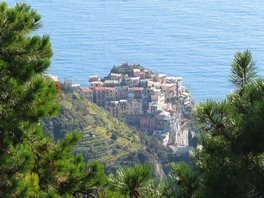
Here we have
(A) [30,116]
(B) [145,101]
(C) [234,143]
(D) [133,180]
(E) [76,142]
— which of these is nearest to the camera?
(C) [234,143]

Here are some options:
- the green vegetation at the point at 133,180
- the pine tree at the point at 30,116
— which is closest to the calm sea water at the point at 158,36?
the pine tree at the point at 30,116

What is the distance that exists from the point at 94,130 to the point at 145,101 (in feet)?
21.1

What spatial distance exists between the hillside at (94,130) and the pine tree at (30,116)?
23164mm

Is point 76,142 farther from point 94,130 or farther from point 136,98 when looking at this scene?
point 136,98

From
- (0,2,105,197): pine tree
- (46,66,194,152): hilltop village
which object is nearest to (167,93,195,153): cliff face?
(46,66,194,152): hilltop village

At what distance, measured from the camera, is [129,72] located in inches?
1447

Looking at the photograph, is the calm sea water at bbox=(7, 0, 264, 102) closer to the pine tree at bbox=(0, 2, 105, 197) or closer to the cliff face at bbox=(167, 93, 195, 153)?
the cliff face at bbox=(167, 93, 195, 153)

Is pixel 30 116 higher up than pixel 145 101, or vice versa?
pixel 145 101

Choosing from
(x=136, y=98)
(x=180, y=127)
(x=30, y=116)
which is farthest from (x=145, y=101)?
(x=30, y=116)

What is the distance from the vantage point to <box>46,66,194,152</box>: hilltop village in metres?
33.1

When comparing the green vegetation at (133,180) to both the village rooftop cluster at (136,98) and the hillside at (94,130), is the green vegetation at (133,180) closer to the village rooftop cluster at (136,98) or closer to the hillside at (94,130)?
the hillside at (94,130)

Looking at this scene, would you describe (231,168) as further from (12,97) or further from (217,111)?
(12,97)

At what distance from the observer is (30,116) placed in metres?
2.27

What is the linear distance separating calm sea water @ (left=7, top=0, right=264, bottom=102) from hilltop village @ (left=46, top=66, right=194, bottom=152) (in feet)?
13.1
